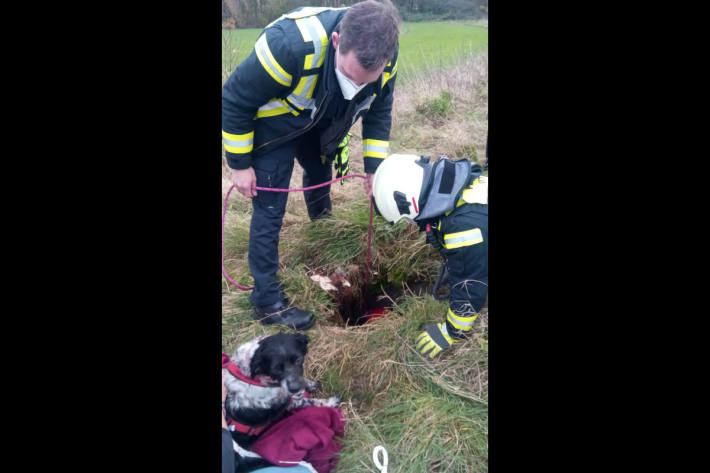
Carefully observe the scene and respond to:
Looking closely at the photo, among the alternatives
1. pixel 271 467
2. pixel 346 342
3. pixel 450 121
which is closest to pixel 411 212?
pixel 450 121

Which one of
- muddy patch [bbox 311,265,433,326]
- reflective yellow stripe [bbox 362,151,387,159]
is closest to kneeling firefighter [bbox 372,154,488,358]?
reflective yellow stripe [bbox 362,151,387,159]

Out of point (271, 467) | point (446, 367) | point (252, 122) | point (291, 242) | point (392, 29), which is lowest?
point (271, 467)

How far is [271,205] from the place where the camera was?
2389mm

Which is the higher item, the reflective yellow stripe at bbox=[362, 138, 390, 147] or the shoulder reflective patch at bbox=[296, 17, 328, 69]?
the shoulder reflective patch at bbox=[296, 17, 328, 69]

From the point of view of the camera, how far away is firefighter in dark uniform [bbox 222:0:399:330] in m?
1.88

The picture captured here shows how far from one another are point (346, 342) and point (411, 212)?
735 mm

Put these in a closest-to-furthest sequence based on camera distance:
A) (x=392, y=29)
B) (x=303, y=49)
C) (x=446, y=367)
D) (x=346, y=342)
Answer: (x=392, y=29) < (x=303, y=49) < (x=446, y=367) < (x=346, y=342)

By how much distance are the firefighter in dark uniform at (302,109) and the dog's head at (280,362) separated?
20 cm

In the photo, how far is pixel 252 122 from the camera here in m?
2.20

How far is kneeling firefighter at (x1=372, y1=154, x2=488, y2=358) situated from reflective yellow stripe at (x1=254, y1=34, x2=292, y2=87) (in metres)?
0.63

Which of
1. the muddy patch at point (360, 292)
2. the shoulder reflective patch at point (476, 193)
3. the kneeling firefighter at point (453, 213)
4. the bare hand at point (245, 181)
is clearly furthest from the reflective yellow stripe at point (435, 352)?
the bare hand at point (245, 181)

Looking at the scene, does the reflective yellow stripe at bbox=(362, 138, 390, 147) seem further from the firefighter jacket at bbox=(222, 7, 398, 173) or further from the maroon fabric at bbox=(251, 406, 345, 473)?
the maroon fabric at bbox=(251, 406, 345, 473)

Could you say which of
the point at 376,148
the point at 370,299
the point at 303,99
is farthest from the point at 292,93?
the point at 370,299

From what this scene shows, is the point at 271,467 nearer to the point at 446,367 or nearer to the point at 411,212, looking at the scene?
the point at 446,367
